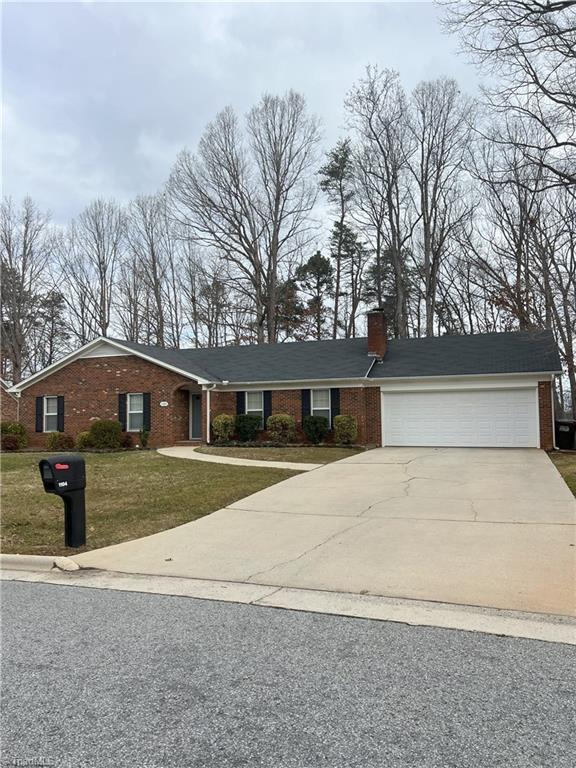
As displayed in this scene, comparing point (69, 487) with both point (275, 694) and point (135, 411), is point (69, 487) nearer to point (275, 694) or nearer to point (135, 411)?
point (275, 694)

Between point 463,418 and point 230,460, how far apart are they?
27.9ft

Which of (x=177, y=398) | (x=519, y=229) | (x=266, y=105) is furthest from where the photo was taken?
(x=266, y=105)


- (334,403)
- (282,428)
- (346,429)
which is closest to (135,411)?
(282,428)

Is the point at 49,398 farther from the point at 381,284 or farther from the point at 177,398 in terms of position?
the point at 381,284

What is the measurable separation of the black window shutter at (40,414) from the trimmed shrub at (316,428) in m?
10.8

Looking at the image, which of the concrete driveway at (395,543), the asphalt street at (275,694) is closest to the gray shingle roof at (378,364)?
the concrete driveway at (395,543)

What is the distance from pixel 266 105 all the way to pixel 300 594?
32920mm

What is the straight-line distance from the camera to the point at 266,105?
32.6 m

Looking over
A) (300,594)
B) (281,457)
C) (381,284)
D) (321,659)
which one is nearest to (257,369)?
(281,457)

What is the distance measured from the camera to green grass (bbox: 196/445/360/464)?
16.1 meters

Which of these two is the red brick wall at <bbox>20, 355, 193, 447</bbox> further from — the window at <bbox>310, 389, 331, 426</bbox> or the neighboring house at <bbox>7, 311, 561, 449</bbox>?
the window at <bbox>310, 389, 331, 426</bbox>

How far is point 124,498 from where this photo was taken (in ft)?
33.8

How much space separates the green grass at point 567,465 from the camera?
10.9 metres

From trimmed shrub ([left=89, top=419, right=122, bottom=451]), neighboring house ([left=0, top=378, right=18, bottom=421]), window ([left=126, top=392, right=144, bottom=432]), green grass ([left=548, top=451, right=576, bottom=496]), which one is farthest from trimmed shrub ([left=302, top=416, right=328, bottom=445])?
neighboring house ([left=0, top=378, right=18, bottom=421])
